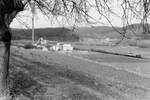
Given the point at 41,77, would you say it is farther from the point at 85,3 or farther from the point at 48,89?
the point at 85,3

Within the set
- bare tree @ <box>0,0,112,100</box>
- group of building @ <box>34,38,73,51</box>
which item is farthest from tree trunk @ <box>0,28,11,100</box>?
group of building @ <box>34,38,73,51</box>

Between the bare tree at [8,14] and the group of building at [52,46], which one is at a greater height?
the bare tree at [8,14]

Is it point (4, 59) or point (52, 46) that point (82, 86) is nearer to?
point (4, 59)

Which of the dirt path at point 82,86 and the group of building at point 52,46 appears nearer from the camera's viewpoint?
the dirt path at point 82,86

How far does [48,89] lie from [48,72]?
2920 mm

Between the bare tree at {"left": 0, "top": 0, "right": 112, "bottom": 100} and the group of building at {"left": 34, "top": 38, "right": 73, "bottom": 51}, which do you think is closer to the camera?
the bare tree at {"left": 0, "top": 0, "right": 112, "bottom": 100}

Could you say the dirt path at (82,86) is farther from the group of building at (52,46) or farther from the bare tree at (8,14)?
the group of building at (52,46)

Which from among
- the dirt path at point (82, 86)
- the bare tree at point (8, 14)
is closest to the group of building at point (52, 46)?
the dirt path at point (82, 86)

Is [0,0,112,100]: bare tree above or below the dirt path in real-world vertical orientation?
above

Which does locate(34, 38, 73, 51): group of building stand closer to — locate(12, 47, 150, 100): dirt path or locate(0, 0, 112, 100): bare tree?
locate(12, 47, 150, 100): dirt path

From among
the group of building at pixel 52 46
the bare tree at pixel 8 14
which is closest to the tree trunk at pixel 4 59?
the bare tree at pixel 8 14

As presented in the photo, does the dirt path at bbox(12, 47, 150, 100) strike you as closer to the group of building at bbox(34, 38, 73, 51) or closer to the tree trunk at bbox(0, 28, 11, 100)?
the tree trunk at bbox(0, 28, 11, 100)

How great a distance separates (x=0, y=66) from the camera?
7.01 m

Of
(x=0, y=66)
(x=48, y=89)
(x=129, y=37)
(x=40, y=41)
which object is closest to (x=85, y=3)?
(x=129, y=37)
